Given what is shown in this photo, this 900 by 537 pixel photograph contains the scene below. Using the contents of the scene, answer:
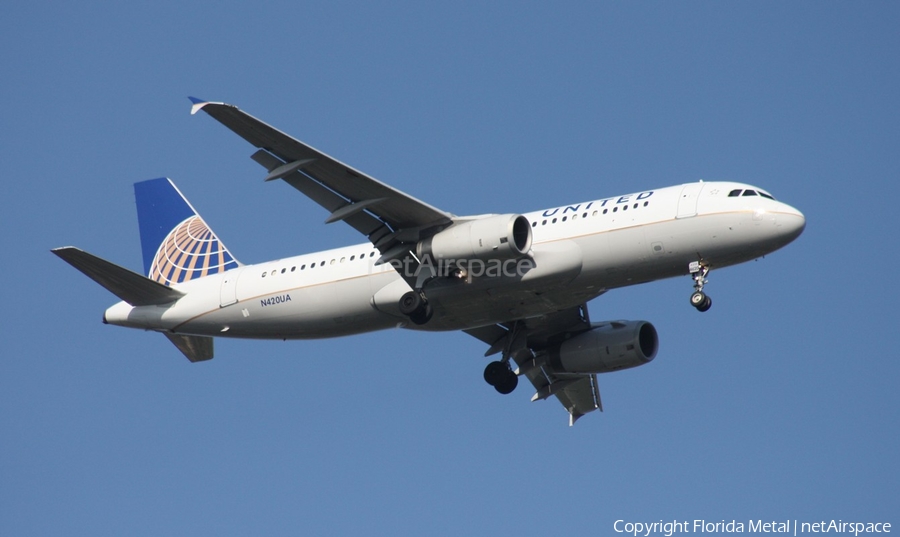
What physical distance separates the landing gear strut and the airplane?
45 mm

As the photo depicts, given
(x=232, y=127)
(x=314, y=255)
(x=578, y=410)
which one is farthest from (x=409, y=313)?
(x=578, y=410)

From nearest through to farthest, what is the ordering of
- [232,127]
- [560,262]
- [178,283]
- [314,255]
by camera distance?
[232,127]
[560,262]
[314,255]
[178,283]

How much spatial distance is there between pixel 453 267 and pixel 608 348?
7.68m

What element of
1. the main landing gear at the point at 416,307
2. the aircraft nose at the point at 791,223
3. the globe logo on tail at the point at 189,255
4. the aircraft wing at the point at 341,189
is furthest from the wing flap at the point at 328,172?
the aircraft nose at the point at 791,223

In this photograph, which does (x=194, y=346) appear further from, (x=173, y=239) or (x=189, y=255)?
(x=173, y=239)

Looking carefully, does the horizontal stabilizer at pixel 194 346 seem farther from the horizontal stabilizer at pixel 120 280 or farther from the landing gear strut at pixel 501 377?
the landing gear strut at pixel 501 377

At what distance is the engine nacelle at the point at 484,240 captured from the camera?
33531mm

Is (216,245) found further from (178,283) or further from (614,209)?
(614,209)

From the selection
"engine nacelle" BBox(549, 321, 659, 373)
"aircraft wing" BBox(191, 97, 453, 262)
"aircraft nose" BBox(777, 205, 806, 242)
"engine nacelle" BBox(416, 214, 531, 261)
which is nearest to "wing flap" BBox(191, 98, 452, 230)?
"aircraft wing" BBox(191, 97, 453, 262)

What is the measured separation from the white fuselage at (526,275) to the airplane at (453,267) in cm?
4

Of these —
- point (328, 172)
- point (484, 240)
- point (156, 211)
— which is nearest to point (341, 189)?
point (328, 172)

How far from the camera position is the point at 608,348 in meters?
40.1

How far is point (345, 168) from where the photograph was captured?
33.3 m

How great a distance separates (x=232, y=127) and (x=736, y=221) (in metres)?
13.6
